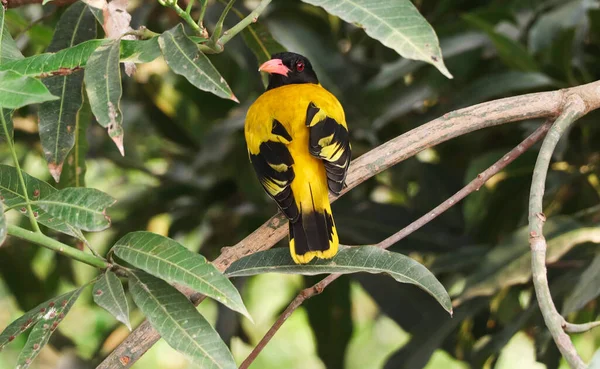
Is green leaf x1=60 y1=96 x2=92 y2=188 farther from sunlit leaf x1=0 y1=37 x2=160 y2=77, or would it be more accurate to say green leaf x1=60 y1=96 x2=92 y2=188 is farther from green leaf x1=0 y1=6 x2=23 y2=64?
sunlit leaf x1=0 y1=37 x2=160 y2=77

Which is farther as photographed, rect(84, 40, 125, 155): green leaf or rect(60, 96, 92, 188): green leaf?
rect(60, 96, 92, 188): green leaf

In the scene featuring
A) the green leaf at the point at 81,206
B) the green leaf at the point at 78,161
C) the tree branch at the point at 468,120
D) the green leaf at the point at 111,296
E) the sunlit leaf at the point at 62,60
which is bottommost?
the green leaf at the point at 78,161

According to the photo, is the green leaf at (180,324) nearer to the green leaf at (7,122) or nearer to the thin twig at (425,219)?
the thin twig at (425,219)

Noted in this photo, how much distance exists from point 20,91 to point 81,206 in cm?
29

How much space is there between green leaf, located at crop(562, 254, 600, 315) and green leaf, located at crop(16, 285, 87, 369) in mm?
1489

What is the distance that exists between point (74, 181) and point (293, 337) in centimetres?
398

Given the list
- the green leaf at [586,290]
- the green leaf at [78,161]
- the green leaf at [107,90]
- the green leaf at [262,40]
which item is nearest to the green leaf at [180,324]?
the green leaf at [107,90]

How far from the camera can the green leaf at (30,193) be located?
6.16 ft

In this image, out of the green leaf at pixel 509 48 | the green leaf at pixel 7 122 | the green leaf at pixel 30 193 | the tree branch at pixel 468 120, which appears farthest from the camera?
the green leaf at pixel 509 48

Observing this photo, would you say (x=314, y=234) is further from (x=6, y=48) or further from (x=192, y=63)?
(x=6, y=48)

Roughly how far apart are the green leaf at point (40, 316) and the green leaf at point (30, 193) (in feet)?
0.47

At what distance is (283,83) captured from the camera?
11.5 ft

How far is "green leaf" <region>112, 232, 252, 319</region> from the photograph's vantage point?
1.63 m

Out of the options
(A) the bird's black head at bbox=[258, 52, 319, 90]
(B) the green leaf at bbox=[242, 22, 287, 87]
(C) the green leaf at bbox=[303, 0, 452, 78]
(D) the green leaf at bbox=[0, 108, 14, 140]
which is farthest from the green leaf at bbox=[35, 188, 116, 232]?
(A) the bird's black head at bbox=[258, 52, 319, 90]
